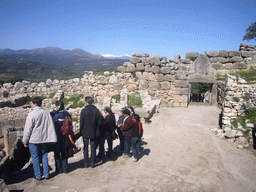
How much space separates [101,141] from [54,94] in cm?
1009

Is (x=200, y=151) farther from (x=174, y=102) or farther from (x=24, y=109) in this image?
(x=24, y=109)

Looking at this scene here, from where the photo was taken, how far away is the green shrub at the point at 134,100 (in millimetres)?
12449

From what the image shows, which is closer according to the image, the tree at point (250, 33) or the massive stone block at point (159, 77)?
A: the massive stone block at point (159, 77)

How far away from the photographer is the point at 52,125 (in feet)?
13.6

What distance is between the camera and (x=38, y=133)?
3980mm

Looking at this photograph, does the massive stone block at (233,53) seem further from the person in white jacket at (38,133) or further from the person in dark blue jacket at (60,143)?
the person in white jacket at (38,133)

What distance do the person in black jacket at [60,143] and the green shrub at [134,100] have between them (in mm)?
8142

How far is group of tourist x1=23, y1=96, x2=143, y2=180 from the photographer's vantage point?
157 inches

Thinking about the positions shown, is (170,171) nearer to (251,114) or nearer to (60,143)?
(60,143)

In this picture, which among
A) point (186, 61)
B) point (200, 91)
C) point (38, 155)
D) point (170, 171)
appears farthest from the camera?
point (200, 91)

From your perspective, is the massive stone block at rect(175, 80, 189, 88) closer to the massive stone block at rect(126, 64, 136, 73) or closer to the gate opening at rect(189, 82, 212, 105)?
the massive stone block at rect(126, 64, 136, 73)

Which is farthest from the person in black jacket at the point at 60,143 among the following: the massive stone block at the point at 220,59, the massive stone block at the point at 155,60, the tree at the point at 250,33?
the tree at the point at 250,33

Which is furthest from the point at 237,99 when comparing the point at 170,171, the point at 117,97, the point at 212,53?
the point at 117,97

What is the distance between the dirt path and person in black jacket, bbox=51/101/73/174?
0.81 feet
